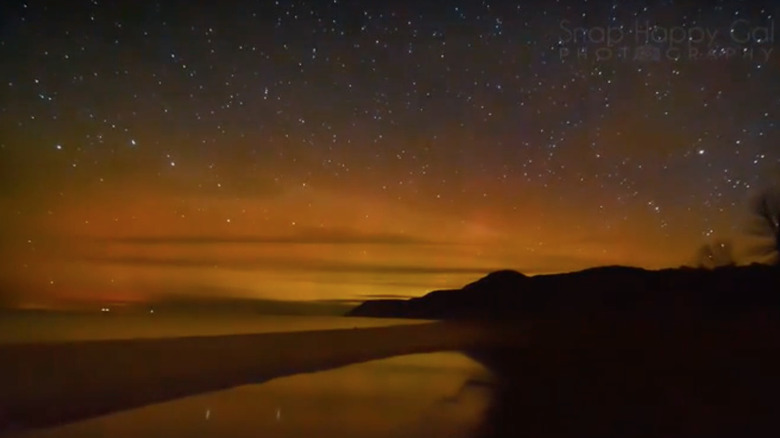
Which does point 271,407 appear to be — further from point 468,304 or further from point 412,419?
point 468,304

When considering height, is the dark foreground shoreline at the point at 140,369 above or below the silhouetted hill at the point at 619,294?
below

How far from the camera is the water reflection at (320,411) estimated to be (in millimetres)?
9977

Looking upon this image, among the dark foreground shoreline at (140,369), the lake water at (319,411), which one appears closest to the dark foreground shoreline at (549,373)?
the dark foreground shoreline at (140,369)

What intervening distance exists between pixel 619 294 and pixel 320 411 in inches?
864

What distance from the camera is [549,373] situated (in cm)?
1738

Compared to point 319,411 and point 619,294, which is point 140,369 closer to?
point 319,411

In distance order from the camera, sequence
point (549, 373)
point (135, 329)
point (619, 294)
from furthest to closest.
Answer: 1. point (135, 329)
2. point (619, 294)
3. point (549, 373)

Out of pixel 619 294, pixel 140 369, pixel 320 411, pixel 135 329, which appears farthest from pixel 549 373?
pixel 135 329

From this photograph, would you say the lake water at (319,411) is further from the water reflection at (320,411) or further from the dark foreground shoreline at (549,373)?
the dark foreground shoreline at (549,373)

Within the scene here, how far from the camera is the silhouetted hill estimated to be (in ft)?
79.8

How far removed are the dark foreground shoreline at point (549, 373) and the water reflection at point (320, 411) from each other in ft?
1.78

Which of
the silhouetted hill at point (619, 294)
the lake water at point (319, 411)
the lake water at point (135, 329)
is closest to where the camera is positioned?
the lake water at point (319, 411)

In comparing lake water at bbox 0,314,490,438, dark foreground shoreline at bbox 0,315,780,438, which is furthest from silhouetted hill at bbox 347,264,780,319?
lake water at bbox 0,314,490,438

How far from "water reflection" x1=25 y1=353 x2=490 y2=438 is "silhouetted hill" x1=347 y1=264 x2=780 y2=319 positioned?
33.3 feet
